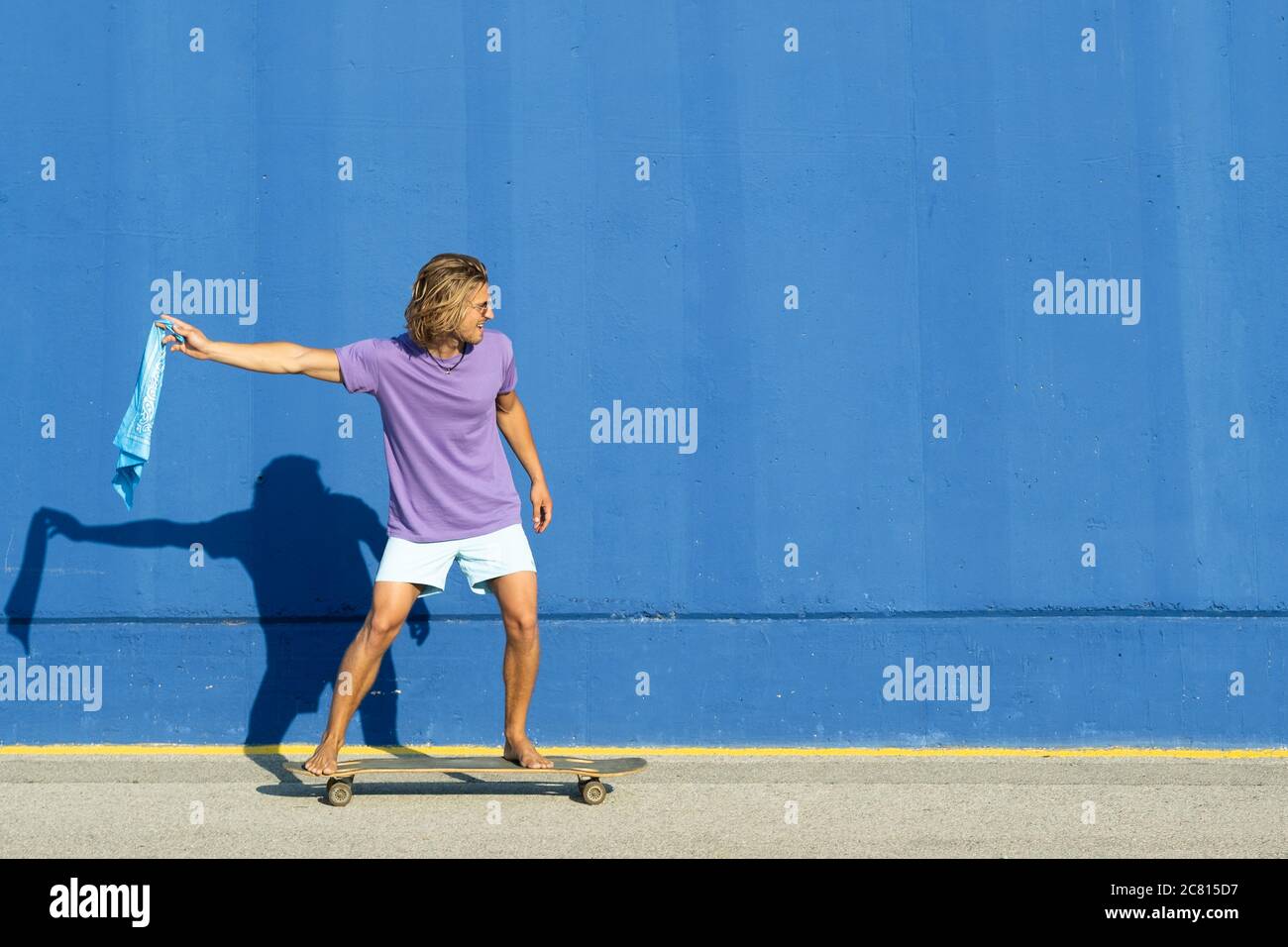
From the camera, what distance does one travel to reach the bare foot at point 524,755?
579 cm

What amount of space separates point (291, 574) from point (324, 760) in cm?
145

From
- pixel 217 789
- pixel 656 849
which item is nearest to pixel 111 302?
pixel 217 789

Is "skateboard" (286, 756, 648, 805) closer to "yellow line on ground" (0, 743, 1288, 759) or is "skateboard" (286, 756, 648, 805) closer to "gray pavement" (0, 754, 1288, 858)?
"gray pavement" (0, 754, 1288, 858)

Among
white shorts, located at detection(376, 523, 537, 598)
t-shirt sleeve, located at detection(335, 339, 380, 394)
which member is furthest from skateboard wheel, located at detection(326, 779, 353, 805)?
t-shirt sleeve, located at detection(335, 339, 380, 394)

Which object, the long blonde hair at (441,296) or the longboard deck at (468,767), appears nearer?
the long blonde hair at (441,296)

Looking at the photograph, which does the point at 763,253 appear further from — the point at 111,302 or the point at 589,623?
the point at 111,302

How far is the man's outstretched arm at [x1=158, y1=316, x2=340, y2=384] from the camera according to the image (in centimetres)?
554

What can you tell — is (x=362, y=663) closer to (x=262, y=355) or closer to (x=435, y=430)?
(x=435, y=430)

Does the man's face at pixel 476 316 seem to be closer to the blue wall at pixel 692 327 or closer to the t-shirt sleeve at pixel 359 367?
the t-shirt sleeve at pixel 359 367

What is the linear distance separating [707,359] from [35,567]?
10.4ft

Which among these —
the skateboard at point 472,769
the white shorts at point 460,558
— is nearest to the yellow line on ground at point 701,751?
the skateboard at point 472,769

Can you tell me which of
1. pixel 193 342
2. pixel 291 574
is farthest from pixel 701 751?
pixel 193 342

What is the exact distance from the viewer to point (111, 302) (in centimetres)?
693

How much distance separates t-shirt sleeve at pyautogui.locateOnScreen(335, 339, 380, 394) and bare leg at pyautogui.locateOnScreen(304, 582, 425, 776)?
761 millimetres
